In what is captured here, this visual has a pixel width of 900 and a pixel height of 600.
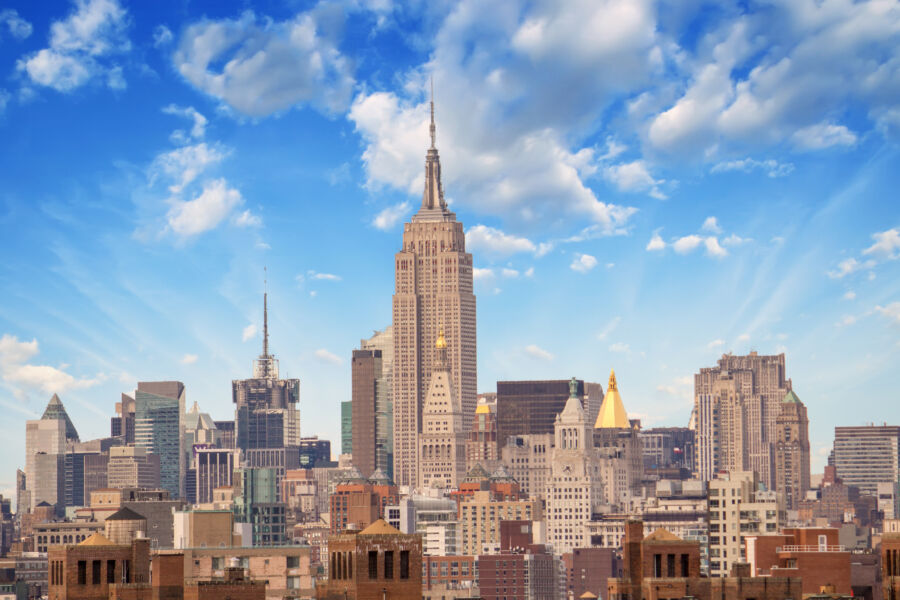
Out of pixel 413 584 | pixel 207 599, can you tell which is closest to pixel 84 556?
pixel 207 599

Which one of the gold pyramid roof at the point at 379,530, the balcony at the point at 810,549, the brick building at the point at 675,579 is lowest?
the brick building at the point at 675,579

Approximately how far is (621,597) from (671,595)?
4.81 meters

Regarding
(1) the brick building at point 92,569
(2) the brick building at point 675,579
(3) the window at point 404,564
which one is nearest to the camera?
(3) the window at point 404,564

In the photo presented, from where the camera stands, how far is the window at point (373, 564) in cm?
Result: 11644

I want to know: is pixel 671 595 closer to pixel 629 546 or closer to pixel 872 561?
pixel 629 546

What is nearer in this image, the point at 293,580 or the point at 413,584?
the point at 413,584

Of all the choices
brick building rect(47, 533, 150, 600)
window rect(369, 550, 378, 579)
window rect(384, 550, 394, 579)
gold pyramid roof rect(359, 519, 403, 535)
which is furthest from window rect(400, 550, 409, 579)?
brick building rect(47, 533, 150, 600)

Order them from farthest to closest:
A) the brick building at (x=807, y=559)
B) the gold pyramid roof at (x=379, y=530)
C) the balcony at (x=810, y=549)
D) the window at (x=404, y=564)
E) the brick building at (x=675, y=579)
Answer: the balcony at (x=810, y=549)
the brick building at (x=807, y=559)
the brick building at (x=675, y=579)
the gold pyramid roof at (x=379, y=530)
the window at (x=404, y=564)

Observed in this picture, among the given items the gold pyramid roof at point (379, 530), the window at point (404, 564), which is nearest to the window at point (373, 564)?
the gold pyramid roof at point (379, 530)

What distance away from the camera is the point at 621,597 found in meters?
123

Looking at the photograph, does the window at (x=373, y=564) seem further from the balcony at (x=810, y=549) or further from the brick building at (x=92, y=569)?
the balcony at (x=810, y=549)

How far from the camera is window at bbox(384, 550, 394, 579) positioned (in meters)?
116

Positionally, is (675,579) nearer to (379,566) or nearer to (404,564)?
(404,564)

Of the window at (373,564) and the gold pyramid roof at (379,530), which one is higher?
the gold pyramid roof at (379,530)
